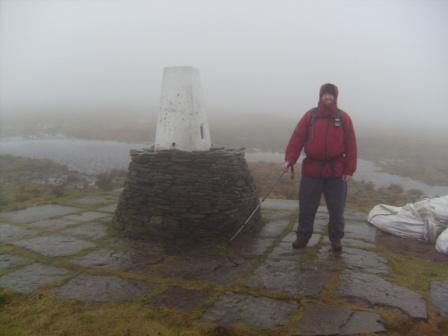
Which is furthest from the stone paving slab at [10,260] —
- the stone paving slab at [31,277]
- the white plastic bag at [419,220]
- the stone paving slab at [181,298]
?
the white plastic bag at [419,220]

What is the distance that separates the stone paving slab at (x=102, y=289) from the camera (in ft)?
14.3

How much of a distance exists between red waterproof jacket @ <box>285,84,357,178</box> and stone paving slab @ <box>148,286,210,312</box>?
2405mm

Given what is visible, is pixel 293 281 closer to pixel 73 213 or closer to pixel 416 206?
pixel 416 206

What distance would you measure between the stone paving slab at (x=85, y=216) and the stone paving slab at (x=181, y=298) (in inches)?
153

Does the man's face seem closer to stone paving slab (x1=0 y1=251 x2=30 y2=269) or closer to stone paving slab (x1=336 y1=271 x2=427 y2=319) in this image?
stone paving slab (x1=336 y1=271 x2=427 y2=319)

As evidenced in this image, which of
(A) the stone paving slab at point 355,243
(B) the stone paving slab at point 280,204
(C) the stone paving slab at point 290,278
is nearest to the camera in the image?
(C) the stone paving slab at point 290,278

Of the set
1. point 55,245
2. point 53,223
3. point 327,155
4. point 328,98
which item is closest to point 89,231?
point 55,245

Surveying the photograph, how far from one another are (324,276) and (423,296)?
1.15 metres

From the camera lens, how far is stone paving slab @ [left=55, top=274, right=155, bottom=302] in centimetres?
436

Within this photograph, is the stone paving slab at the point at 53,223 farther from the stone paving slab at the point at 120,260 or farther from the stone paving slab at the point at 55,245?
the stone paving slab at the point at 120,260

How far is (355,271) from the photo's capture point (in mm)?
5059

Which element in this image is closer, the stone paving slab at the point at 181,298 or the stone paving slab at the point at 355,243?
the stone paving slab at the point at 181,298

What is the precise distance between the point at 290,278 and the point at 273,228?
225 centimetres

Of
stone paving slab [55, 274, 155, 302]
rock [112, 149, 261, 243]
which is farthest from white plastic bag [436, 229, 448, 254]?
stone paving slab [55, 274, 155, 302]
